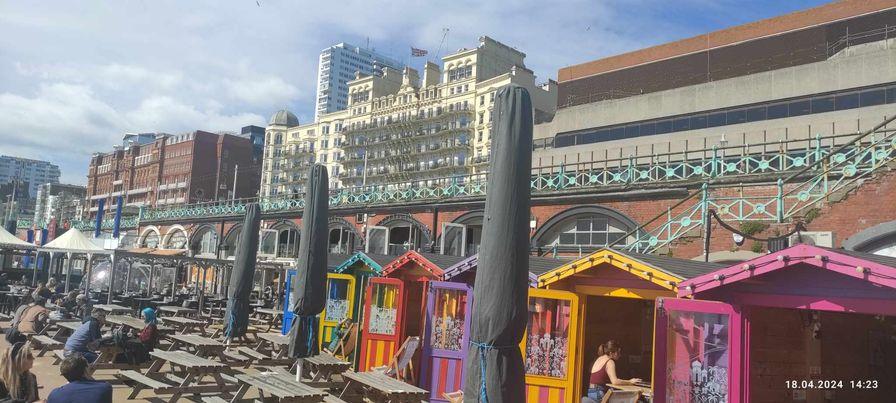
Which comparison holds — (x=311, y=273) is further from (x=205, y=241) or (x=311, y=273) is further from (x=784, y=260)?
(x=205, y=241)

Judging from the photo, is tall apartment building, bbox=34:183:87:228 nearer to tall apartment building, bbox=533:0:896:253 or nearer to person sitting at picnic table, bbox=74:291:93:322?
tall apartment building, bbox=533:0:896:253

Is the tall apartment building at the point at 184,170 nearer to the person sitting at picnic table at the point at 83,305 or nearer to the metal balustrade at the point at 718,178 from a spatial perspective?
the metal balustrade at the point at 718,178

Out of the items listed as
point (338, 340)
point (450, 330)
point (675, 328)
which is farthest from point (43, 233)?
point (675, 328)

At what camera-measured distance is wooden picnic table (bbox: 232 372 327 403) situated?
8750 mm

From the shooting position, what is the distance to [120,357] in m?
11.6

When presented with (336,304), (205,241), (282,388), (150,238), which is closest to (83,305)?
(336,304)

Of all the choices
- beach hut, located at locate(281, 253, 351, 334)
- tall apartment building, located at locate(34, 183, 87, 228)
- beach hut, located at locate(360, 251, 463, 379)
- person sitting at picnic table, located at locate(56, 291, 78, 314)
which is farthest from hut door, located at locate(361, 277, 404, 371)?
tall apartment building, located at locate(34, 183, 87, 228)

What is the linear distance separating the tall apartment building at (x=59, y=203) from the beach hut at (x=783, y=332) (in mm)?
114355

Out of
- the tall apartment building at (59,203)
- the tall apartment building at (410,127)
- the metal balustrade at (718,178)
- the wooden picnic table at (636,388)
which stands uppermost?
the tall apartment building at (410,127)

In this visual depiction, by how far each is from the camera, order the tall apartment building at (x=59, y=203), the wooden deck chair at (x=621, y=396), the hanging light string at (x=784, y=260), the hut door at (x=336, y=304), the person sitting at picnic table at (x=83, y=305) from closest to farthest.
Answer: the hanging light string at (x=784, y=260)
the wooden deck chair at (x=621, y=396)
the hut door at (x=336, y=304)
the person sitting at picnic table at (x=83, y=305)
the tall apartment building at (x=59, y=203)

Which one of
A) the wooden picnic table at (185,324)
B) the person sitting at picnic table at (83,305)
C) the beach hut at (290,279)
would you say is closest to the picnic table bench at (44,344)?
the person sitting at picnic table at (83,305)

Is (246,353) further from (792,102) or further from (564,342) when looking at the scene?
(792,102)

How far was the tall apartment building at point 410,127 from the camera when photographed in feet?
222

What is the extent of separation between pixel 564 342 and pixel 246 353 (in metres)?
6.89
